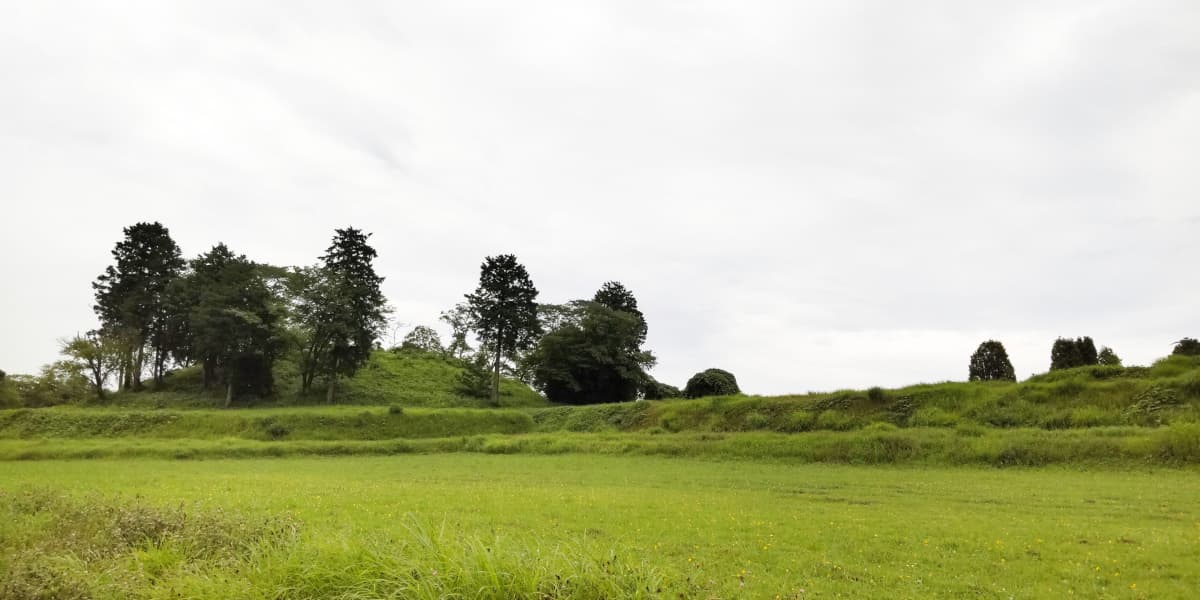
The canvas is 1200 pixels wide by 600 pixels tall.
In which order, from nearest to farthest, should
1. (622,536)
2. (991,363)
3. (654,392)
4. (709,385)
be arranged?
1. (622,536)
2. (991,363)
3. (709,385)
4. (654,392)

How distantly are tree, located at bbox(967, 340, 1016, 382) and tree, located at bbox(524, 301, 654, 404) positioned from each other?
92.8ft

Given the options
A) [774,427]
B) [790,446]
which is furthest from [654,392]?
[790,446]

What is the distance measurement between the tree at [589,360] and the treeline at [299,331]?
10 centimetres

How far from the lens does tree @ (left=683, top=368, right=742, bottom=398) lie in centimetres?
4269

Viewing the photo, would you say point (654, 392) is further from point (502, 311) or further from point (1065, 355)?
point (1065, 355)

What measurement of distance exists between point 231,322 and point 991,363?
51.1 meters

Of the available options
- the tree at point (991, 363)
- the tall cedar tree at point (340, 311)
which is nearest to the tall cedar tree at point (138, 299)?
the tall cedar tree at point (340, 311)

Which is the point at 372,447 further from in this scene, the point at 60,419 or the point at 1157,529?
the point at 1157,529

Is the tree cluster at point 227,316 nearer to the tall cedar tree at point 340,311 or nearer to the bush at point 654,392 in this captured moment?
the tall cedar tree at point 340,311

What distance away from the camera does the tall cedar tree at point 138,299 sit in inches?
1976

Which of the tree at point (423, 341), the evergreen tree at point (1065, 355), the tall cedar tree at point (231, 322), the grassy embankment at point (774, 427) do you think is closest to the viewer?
the grassy embankment at point (774, 427)

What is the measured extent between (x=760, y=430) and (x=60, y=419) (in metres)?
40.6

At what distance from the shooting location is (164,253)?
174ft

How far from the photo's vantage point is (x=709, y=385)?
42812mm
